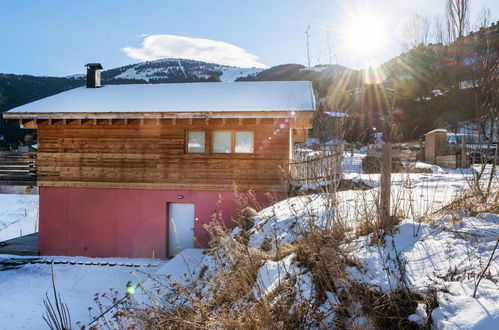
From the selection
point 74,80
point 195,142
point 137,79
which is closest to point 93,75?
point 195,142

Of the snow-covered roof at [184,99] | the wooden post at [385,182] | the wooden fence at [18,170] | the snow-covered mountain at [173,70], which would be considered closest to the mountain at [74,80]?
the snow-covered mountain at [173,70]

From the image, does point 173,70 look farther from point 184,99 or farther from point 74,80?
point 184,99

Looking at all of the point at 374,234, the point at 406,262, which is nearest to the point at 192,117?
the point at 374,234

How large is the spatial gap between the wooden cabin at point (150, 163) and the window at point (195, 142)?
3 centimetres

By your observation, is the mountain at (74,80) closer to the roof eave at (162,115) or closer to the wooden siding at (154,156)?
the wooden siding at (154,156)

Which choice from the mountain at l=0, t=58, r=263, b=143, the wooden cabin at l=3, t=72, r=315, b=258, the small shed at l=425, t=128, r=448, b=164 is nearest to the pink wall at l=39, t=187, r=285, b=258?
the wooden cabin at l=3, t=72, r=315, b=258

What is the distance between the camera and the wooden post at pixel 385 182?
13.3ft

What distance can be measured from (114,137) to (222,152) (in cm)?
396

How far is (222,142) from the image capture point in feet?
36.3

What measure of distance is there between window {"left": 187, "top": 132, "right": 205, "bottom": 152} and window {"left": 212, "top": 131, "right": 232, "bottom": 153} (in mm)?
463

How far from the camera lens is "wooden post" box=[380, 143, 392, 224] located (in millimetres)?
4068

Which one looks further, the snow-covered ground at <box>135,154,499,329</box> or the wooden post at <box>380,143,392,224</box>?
the wooden post at <box>380,143,392,224</box>

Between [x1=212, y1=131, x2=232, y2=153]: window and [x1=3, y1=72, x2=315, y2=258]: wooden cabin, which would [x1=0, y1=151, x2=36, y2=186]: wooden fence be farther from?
[x1=212, y1=131, x2=232, y2=153]: window

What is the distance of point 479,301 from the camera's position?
2533mm
